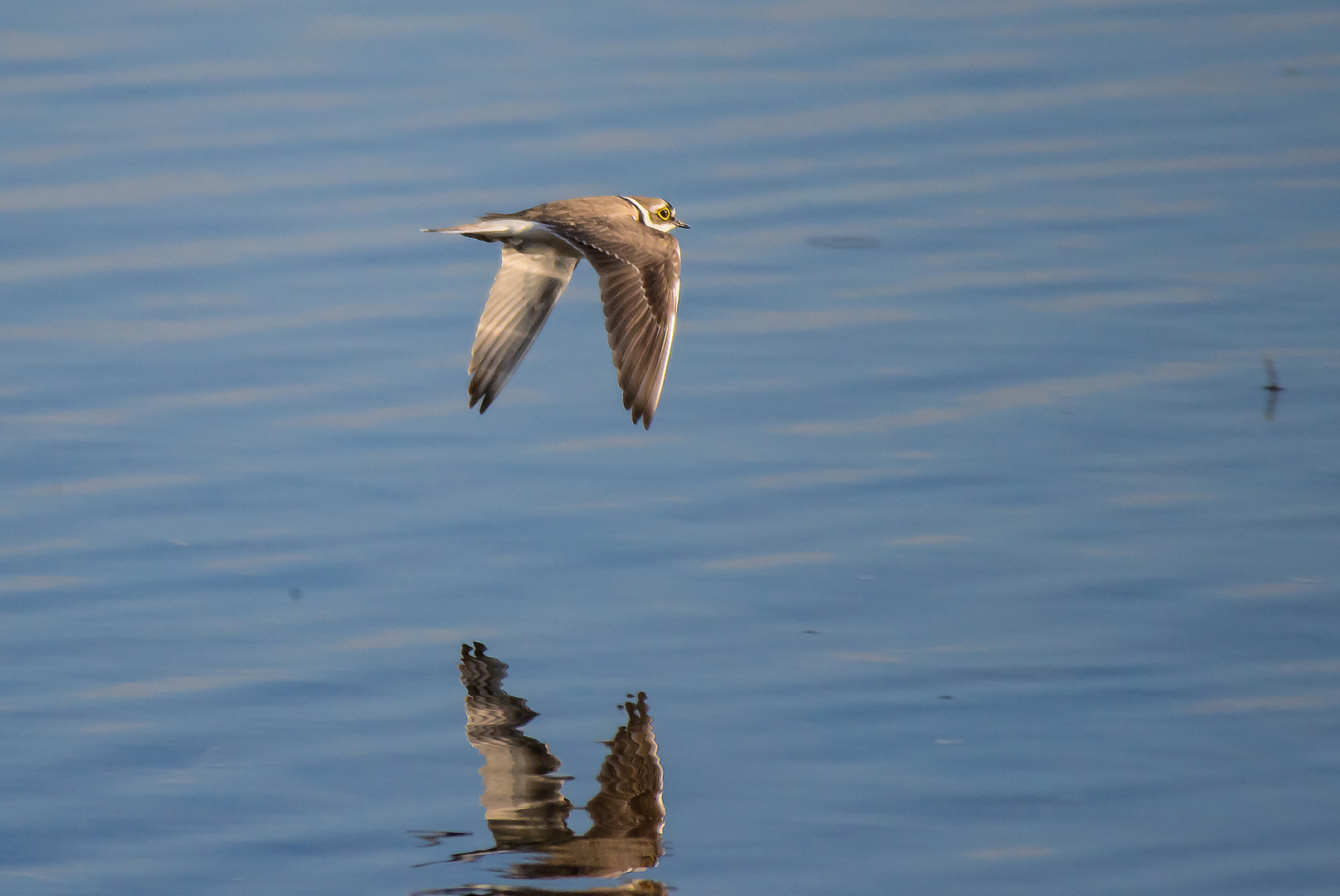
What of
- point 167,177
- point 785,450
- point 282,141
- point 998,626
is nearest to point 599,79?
point 282,141

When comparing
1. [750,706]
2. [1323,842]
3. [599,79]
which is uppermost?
[599,79]

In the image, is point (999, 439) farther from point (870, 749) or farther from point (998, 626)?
point (870, 749)

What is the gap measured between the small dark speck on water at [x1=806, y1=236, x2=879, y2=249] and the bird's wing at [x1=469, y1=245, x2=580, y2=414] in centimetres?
248

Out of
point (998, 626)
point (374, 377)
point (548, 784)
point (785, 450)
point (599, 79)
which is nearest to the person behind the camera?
point (548, 784)

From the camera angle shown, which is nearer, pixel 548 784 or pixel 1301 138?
pixel 548 784

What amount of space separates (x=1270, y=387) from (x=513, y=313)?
3.37 meters

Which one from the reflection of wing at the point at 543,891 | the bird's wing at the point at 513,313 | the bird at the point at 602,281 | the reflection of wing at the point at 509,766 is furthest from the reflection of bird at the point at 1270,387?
the reflection of wing at the point at 543,891

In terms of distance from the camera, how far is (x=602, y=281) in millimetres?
7609

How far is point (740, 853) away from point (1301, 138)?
315 inches

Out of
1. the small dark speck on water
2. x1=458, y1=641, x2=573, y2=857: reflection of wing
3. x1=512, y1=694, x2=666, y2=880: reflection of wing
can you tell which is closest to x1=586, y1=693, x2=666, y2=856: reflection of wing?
x1=512, y1=694, x2=666, y2=880: reflection of wing

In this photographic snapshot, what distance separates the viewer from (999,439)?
8359mm

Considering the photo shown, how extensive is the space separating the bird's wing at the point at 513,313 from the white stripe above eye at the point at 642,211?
35 centimetres

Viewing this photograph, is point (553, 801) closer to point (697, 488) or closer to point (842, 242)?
point (697, 488)

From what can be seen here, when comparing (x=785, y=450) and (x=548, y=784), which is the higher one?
(x=785, y=450)
